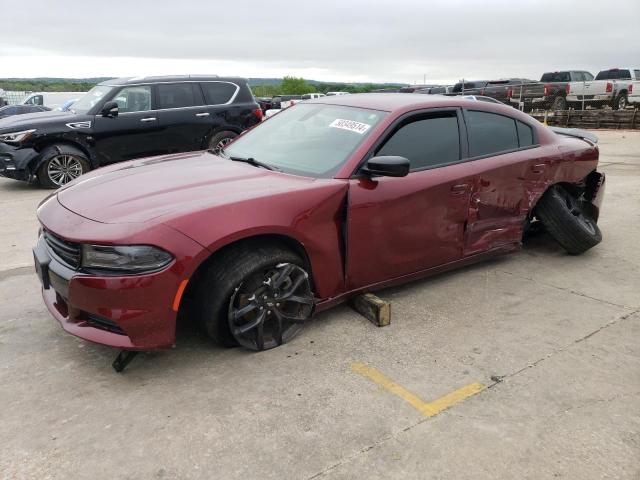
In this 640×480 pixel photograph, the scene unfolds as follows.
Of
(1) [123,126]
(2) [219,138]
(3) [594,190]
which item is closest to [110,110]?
(1) [123,126]

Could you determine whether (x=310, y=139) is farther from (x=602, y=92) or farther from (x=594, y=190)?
(x=602, y=92)

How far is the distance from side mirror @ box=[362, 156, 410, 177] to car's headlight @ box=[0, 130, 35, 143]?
21.8ft

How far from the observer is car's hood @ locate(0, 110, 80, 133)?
26.1ft

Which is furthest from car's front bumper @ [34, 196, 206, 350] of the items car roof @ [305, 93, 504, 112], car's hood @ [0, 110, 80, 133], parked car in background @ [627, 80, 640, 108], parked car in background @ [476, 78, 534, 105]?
parked car in background @ [627, 80, 640, 108]

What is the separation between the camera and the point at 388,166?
10.7ft

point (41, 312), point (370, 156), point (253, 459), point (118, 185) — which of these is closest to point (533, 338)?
point (370, 156)

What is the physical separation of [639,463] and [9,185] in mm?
9505

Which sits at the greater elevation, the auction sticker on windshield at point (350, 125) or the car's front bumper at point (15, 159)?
the auction sticker on windshield at point (350, 125)

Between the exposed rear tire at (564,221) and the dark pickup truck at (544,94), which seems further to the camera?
the dark pickup truck at (544,94)

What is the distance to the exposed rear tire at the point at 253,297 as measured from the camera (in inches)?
117

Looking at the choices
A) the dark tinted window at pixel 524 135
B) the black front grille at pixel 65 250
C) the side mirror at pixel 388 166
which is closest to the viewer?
the black front grille at pixel 65 250

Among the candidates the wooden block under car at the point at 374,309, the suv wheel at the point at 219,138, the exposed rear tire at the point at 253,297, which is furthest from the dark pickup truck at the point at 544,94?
the exposed rear tire at the point at 253,297

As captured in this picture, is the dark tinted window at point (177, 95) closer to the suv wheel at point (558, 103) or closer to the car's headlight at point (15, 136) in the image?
the car's headlight at point (15, 136)

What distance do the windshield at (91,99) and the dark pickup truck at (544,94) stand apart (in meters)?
18.8
